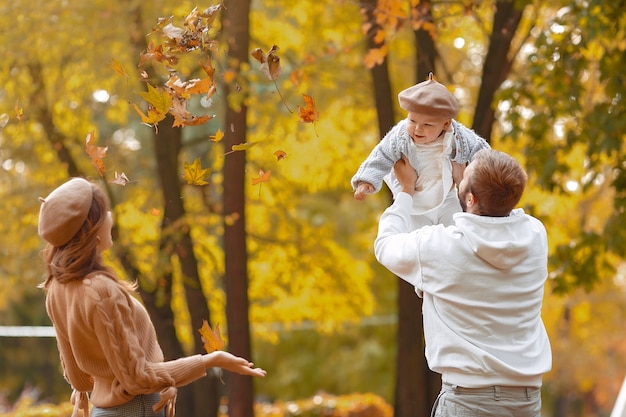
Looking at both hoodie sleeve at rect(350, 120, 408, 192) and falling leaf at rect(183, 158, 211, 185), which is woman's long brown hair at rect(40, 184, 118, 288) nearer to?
falling leaf at rect(183, 158, 211, 185)

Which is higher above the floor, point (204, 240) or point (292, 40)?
point (292, 40)

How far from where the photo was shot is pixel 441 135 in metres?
2.92

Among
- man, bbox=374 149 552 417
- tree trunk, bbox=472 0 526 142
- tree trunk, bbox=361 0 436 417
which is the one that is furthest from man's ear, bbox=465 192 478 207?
tree trunk, bbox=361 0 436 417

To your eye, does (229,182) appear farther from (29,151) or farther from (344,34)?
(29,151)

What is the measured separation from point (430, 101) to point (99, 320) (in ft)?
3.84

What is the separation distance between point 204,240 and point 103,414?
7368 mm

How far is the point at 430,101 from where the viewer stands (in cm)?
277

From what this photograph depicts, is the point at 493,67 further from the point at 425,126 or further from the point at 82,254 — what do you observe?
the point at 82,254

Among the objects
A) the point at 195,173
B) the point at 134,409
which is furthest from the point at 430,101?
the point at 134,409

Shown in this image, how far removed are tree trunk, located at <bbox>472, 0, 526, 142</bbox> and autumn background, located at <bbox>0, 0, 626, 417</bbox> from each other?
16mm

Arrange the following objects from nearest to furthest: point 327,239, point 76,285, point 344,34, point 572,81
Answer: point 76,285, point 572,81, point 344,34, point 327,239

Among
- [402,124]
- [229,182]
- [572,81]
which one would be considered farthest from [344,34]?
[402,124]

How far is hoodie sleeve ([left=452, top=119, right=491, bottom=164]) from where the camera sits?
2902 mm

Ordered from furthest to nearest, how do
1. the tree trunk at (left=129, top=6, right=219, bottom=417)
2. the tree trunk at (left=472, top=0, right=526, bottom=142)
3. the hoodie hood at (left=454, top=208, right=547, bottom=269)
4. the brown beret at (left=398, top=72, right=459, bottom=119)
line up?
the tree trunk at (left=129, top=6, right=219, bottom=417), the tree trunk at (left=472, top=0, right=526, bottom=142), the brown beret at (left=398, top=72, right=459, bottom=119), the hoodie hood at (left=454, top=208, right=547, bottom=269)
